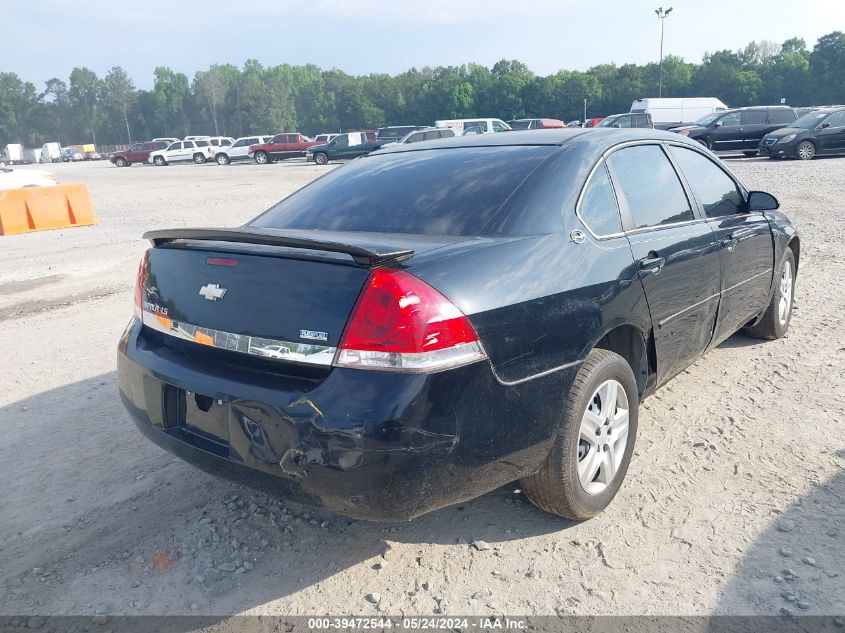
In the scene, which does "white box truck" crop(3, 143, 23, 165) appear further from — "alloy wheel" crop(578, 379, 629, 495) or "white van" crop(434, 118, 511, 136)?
"alloy wheel" crop(578, 379, 629, 495)

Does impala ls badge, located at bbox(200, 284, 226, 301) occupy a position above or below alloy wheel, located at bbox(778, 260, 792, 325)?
above

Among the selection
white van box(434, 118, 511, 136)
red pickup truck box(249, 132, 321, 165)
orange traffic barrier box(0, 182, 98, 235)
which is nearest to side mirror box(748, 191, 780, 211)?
orange traffic barrier box(0, 182, 98, 235)

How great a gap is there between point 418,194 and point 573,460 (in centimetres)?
138

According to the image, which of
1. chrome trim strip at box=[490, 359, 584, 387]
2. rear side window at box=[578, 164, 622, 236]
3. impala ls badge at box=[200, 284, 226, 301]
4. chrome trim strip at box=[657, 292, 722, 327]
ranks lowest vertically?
chrome trim strip at box=[657, 292, 722, 327]

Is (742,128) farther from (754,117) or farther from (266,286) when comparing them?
(266,286)

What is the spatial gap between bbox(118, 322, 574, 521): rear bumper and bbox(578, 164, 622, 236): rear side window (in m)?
0.82

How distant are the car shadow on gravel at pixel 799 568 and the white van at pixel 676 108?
36408mm

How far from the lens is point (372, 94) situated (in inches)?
4368

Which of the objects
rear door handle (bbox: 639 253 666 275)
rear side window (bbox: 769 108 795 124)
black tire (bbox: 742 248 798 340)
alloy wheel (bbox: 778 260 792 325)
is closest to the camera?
rear door handle (bbox: 639 253 666 275)

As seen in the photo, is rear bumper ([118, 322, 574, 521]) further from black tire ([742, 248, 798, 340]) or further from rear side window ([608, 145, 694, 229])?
black tire ([742, 248, 798, 340])

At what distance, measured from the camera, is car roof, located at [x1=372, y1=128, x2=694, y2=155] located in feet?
11.1

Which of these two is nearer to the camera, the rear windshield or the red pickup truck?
the rear windshield

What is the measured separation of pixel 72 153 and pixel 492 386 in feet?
332

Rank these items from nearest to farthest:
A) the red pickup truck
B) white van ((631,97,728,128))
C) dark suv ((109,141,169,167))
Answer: white van ((631,97,728,128))
the red pickup truck
dark suv ((109,141,169,167))
